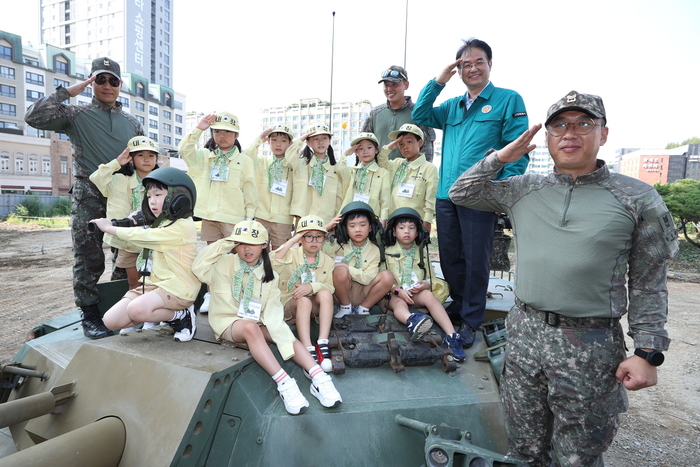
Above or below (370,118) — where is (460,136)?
below

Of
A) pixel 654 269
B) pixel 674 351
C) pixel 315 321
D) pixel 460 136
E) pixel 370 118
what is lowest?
pixel 674 351

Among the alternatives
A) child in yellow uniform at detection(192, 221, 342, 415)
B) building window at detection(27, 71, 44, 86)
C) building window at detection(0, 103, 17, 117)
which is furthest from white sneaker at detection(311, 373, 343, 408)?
building window at detection(27, 71, 44, 86)

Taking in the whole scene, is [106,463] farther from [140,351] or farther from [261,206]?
[261,206]

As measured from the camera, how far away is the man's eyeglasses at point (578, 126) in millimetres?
2432

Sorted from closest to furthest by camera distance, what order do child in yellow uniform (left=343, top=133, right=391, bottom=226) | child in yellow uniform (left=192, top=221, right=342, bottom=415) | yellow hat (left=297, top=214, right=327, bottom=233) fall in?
child in yellow uniform (left=192, top=221, right=342, bottom=415), yellow hat (left=297, top=214, right=327, bottom=233), child in yellow uniform (left=343, top=133, right=391, bottom=226)

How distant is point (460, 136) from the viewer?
3.97m

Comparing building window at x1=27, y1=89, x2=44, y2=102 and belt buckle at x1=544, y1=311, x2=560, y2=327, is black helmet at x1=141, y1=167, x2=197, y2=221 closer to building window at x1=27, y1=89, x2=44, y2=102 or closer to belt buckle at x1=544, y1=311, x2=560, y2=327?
belt buckle at x1=544, y1=311, x2=560, y2=327

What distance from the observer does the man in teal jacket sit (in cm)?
381

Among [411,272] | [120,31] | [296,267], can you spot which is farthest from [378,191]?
[120,31]

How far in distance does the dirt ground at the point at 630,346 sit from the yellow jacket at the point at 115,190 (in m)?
3.72

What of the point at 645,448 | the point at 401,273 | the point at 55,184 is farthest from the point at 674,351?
the point at 55,184

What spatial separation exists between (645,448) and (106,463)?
17.1ft

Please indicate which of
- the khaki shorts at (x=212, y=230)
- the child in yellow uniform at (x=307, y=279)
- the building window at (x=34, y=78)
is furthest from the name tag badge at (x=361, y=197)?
the building window at (x=34, y=78)

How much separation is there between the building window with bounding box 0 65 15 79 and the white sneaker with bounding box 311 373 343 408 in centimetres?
5365
